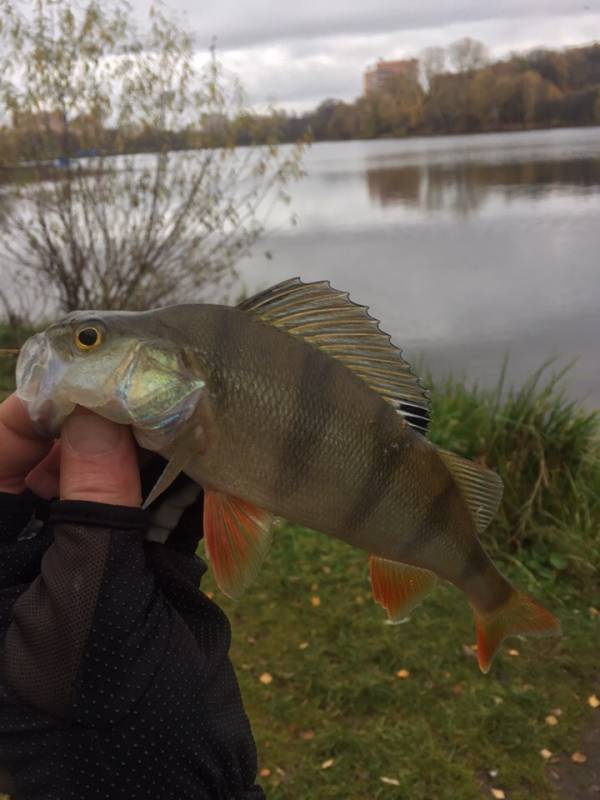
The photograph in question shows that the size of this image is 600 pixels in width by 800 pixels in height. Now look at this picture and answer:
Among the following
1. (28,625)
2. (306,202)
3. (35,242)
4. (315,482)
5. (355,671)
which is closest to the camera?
(28,625)

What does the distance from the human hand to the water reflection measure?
60.3 ft

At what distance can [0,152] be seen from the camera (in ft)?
27.4

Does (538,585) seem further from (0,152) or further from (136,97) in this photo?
(0,152)

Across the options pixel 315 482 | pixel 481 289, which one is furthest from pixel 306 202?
pixel 315 482

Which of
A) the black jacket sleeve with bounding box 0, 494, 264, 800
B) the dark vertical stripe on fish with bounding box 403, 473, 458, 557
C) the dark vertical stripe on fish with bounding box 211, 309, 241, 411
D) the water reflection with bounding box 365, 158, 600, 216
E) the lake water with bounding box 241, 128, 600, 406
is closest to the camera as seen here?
the black jacket sleeve with bounding box 0, 494, 264, 800

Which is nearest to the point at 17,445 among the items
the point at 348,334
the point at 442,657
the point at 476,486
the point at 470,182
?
the point at 348,334

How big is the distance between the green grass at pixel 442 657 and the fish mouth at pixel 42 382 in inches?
99.2

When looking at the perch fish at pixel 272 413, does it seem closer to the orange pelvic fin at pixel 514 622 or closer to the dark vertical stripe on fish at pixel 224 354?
the dark vertical stripe on fish at pixel 224 354

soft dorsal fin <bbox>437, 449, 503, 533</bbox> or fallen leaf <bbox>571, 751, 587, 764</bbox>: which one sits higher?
soft dorsal fin <bbox>437, 449, 503, 533</bbox>

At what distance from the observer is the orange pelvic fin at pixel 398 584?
1935 mm

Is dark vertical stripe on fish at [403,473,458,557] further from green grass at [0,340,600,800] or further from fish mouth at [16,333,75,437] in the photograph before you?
green grass at [0,340,600,800]

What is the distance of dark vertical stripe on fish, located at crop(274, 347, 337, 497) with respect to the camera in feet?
5.49

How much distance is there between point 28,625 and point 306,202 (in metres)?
22.3

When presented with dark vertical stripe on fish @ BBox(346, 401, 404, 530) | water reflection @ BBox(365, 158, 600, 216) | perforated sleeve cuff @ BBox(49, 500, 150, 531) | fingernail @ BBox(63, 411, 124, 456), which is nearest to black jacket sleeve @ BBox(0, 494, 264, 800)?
perforated sleeve cuff @ BBox(49, 500, 150, 531)
